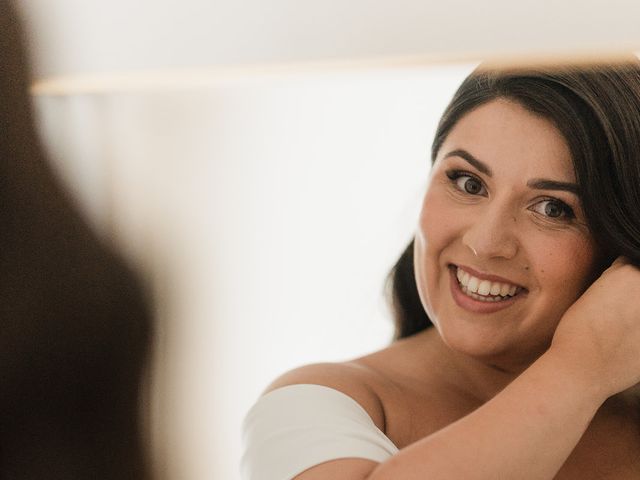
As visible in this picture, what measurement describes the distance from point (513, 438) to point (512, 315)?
0.65 feet

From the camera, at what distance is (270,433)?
2.53 feet

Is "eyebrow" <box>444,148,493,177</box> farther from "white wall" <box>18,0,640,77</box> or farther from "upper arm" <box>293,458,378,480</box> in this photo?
"upper arm" <box>293,458,378,480</box>

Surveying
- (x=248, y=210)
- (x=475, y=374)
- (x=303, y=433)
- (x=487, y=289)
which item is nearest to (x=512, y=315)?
(x=487, y=289)

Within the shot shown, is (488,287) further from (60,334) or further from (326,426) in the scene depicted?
(60,334)

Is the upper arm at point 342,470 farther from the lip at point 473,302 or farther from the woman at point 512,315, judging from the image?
the lip at point 473,302

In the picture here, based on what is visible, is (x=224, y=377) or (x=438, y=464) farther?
(x=224, y=377)

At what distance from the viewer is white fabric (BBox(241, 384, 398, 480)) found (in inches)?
28.5

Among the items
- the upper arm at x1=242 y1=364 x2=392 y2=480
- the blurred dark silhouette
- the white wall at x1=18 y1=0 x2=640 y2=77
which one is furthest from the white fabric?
the white wall at x1=18 y1=0 x2=640 y2=77

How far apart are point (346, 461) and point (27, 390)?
0.28m

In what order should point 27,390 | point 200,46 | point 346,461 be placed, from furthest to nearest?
point 200,46 < point 346,461 < point 27,390

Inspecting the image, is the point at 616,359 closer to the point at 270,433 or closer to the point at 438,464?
the point at 438,464

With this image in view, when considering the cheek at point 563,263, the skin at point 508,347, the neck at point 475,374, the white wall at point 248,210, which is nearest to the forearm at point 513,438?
the skin at point 508,347

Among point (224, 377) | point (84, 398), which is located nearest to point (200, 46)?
point (224, 377)

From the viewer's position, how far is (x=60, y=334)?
556mm
